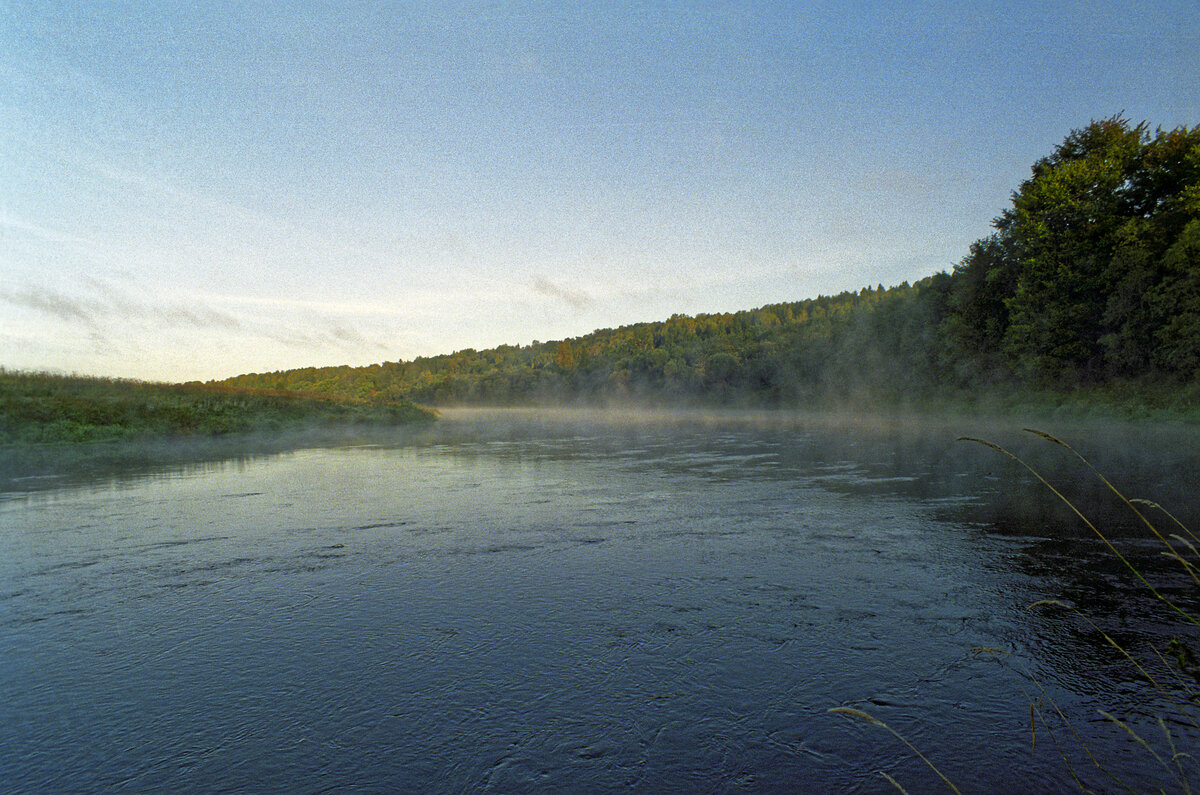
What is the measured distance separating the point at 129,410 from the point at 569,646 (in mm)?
22090

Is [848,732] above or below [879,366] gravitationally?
below

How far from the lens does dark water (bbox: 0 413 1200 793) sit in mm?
2783

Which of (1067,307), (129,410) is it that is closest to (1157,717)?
(129,410)

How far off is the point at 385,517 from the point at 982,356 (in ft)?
135

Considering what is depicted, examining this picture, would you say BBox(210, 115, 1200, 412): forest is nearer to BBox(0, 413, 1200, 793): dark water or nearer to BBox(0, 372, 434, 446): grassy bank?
BBox(0, 372, 434, 446): grassy bank

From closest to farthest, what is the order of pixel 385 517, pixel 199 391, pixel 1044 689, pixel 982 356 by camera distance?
1. pixel 1044 689
2. pixel 385 517
3. pixel 199 391
4. pixel 982 356

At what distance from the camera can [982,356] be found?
3897cm

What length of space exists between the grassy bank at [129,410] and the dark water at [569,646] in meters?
11.3

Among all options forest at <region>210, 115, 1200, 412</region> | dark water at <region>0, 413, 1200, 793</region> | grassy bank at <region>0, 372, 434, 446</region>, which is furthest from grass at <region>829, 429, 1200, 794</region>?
forest at <region>210, 115, 1200, 412</region>

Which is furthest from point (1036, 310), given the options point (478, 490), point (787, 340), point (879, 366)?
point (787, 340)

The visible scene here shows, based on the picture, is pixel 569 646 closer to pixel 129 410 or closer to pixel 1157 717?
pixel 1157 717

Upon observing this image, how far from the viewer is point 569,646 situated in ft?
13.1

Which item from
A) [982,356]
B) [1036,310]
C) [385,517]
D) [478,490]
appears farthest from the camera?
[982,356]

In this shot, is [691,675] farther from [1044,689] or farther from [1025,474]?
[1025,474]
